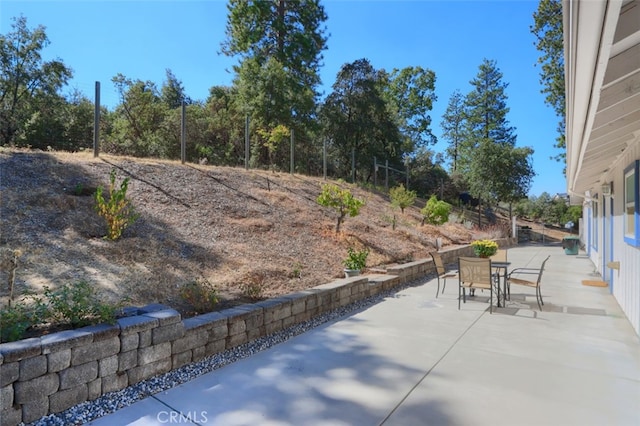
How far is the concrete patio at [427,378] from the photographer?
8.28 feet

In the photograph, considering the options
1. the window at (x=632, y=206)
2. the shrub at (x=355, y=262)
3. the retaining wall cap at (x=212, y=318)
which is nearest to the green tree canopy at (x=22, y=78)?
the shrub at (x=355, y=262)

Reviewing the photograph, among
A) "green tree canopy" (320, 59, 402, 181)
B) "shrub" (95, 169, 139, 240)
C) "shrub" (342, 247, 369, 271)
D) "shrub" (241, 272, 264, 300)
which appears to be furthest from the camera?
"green tree canopy" (320, 59, 402, 181)

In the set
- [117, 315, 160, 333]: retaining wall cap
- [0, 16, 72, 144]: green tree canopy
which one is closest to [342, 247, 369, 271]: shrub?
[117, 315, 160, 333]: retaining wall cap

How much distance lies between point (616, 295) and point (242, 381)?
619 centimetres

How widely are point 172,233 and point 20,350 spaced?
4199 mm

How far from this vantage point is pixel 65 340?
8.34ft

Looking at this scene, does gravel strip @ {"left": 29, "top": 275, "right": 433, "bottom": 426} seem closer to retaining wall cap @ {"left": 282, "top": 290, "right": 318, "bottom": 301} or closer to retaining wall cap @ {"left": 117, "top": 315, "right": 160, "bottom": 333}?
retaining wall cap @ {"left": 282, "top": 290, "right": 318, "bottom": 301}

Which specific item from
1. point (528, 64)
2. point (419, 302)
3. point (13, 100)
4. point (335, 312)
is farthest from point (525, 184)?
point (13, 100)

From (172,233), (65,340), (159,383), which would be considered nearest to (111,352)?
(65,340)

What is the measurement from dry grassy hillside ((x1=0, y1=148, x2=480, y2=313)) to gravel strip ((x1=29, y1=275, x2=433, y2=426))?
825 mm

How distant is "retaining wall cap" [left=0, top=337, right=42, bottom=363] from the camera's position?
2.28 meters

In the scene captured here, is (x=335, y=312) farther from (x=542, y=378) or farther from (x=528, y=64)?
(x=528, y=64)

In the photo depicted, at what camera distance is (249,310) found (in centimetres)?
396

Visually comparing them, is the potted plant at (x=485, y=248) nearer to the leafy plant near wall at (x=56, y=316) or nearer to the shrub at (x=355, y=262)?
the shrub at (x=355, y=262)
